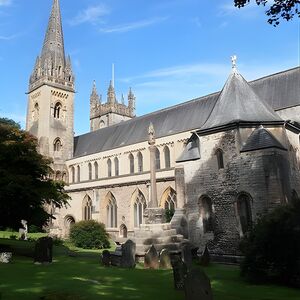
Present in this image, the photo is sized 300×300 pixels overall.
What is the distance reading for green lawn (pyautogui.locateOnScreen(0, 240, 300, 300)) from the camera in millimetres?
8638

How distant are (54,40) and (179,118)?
73.0ft

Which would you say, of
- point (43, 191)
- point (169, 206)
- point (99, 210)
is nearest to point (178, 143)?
point (169, 206)

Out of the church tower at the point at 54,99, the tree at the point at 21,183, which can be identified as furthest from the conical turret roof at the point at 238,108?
the church tower at the point at 54,99

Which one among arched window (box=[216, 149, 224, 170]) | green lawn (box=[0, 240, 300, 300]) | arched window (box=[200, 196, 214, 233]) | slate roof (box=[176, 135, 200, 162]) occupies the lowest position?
green lawn (box=[0, 240, 300, 300])

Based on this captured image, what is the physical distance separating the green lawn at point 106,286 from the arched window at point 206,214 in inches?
252

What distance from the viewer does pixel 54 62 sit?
1788 inches

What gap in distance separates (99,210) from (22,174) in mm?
17970

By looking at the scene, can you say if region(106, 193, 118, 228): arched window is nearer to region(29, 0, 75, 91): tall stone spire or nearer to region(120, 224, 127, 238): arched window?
region(120, 224, 127, 238): arched window

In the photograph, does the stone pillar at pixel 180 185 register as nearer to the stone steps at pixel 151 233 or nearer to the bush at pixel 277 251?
the stone steps at pixel 151 233

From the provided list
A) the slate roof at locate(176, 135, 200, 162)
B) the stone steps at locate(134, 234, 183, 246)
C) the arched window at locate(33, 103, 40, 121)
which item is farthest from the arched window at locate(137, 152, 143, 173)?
the stone steps at locate(134, 234, 183, 246)

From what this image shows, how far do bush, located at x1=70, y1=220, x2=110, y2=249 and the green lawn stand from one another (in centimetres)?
1512

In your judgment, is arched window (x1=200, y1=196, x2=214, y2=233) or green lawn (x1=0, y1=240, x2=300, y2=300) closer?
green lawn (x1=0, y1=240, x2=300, y2=300)

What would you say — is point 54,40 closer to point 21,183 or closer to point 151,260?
point 21,183

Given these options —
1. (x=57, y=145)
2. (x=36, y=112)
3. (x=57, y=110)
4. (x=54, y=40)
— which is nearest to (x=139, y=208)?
(x=57, y=145)
